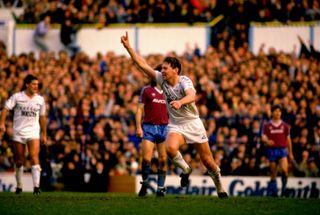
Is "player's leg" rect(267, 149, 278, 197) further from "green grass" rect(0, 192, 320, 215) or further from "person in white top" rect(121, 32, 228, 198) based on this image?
"person in white top" rect(121, 32, 228, 198)

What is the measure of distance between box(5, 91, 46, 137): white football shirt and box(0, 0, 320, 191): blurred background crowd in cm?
428

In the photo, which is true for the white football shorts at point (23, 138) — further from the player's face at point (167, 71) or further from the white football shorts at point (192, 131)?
the player's face at point (167, 71)

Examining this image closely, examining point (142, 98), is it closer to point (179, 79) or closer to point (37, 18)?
point (179, 79)

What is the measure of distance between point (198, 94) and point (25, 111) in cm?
862

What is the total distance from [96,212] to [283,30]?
59.1ft

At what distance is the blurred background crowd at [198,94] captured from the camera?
78.3 feet

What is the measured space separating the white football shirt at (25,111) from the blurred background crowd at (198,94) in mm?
4275

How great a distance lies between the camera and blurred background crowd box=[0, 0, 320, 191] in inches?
939

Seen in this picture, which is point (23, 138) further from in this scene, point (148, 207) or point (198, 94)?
point (198, 94)

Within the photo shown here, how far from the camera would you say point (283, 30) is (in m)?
29.2

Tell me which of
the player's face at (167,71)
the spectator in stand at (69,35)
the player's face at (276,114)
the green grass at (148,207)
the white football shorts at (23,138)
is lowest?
the green grass at (148,207)

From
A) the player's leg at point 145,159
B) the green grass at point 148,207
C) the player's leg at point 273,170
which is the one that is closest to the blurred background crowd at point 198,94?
the player's leg at point 273,170

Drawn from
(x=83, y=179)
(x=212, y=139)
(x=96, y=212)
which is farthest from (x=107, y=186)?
(x=96, y=212)

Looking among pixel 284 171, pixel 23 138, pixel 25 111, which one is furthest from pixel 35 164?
pixel 284 171
